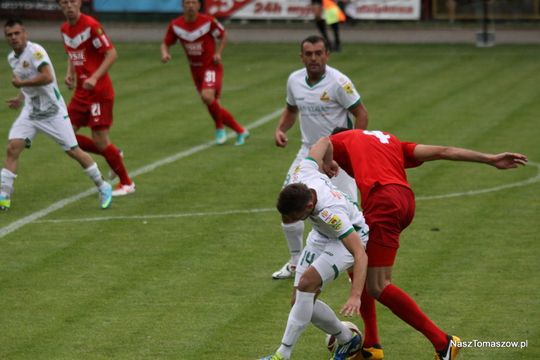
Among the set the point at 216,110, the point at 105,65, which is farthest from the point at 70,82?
the point at 216,110

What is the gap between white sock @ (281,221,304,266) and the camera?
38.2ft

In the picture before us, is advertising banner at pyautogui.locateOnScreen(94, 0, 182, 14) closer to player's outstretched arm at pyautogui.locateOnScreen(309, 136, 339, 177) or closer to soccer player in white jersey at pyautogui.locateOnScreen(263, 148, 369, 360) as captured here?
player's outstretched arm at pyautogui.locateOnScreen(309, 136, 339, 177)

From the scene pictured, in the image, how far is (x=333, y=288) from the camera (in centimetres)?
1152

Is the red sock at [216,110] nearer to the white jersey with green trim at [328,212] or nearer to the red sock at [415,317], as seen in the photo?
the white jersey with green trim at [328,212]

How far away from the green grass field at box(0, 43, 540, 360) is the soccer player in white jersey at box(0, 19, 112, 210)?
1.32 ft

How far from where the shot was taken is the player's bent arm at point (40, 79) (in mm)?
14141

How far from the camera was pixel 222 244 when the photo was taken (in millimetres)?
13102

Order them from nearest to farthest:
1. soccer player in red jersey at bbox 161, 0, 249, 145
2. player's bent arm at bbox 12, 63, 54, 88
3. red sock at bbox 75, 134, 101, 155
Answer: player's bent arm at bbox 12, 63, 54, 88, red sock at bbox 75, 134, 101, 155, soccer player in red jersey at bbox 161, 0, 249, 145

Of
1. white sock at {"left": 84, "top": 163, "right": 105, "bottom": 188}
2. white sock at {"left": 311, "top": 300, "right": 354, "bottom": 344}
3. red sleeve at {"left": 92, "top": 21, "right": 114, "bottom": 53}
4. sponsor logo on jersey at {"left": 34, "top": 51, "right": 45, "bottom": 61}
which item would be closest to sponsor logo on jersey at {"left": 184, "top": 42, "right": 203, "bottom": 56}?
red sleeve at {"left": 92, "top": 21, "right": 114, "bottom": 53}

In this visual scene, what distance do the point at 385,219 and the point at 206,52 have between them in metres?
10.7

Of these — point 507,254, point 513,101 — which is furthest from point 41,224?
point 513,101

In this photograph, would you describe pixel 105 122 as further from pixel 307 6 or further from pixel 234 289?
pixel 307 6

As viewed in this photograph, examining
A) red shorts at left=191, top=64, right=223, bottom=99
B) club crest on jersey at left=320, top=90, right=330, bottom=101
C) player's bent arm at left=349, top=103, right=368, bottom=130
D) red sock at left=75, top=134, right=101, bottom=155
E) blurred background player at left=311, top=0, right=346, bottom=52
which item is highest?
club crest on jersey at left=320, top=90, right=330, bottom=101

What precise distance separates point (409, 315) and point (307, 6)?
94.6 feet
